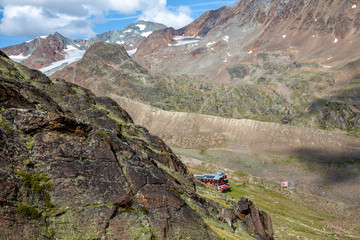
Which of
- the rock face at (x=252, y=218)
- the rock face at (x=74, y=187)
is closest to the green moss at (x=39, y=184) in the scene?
the rock face at (x=74, y=187)

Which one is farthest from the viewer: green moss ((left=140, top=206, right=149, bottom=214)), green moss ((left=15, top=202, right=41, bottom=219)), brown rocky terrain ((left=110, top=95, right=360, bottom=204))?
brown rocky terrain ((left=110, top=95, right=360, bottom=204))

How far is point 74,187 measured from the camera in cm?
1237

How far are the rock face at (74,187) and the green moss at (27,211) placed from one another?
0.13 feet

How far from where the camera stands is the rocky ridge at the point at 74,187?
10664 mm

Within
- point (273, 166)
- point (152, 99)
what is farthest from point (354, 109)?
point (152, 99)

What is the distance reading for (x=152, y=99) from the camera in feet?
561

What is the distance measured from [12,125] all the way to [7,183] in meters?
3.41

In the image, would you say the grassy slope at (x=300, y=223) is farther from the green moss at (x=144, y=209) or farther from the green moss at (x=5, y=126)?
the green moss at (x=5, y=126)

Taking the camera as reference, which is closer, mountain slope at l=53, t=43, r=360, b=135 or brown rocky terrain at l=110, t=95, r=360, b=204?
brown rocky terrain at l=110, t=95, r=360, b=204

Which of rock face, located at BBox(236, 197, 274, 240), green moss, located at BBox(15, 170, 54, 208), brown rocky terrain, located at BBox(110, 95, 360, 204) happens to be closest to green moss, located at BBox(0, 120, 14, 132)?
green moss, located at BBox(15, 170, 54, 208)

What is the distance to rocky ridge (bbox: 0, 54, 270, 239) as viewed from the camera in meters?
10.7

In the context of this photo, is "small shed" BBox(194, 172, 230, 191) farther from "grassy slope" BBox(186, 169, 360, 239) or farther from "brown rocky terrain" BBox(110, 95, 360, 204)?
"brown rocky terrain" BBox(110, 95, 360, 204)

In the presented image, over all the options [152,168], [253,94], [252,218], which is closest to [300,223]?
[252,218]

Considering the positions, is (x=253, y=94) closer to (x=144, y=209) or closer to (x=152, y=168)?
(x=152, y=168)
